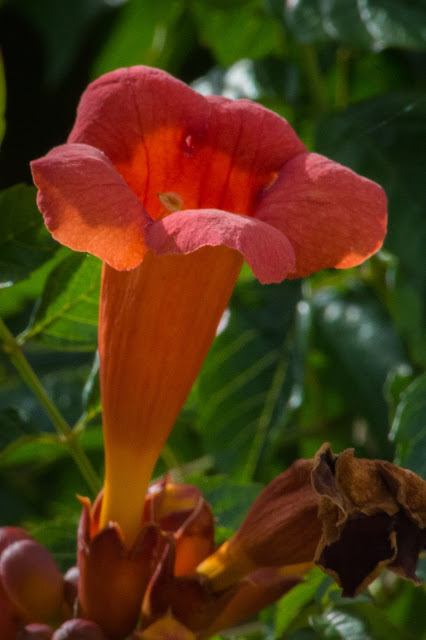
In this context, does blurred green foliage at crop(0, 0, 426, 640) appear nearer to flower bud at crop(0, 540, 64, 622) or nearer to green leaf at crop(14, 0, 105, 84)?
flower bud at crop(0, 540, 64, 622)

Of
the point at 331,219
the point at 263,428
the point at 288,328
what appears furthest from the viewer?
the point at 288,328

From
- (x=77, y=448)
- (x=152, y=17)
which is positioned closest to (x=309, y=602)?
(x=77, y=448)

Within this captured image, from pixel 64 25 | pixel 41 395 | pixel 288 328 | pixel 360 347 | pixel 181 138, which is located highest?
pixel 181 138

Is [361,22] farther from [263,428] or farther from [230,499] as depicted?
[230,499]

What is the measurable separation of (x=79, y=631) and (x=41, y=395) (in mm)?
383

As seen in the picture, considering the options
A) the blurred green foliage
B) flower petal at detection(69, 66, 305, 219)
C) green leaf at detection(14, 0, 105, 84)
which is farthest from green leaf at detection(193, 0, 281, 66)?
flower petal at detection(69, 66, 305, 219)

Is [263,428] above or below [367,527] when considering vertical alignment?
below

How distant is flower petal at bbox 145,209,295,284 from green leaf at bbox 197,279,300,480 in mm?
935

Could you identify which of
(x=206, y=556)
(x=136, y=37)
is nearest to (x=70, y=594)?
(x=206, y=556)

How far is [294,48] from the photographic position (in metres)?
2.32

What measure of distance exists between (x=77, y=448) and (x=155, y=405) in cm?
35

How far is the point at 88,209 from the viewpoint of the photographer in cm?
104

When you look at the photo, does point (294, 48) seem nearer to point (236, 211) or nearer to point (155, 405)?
point (236, 211)

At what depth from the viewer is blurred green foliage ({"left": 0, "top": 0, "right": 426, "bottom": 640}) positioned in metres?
1.38
